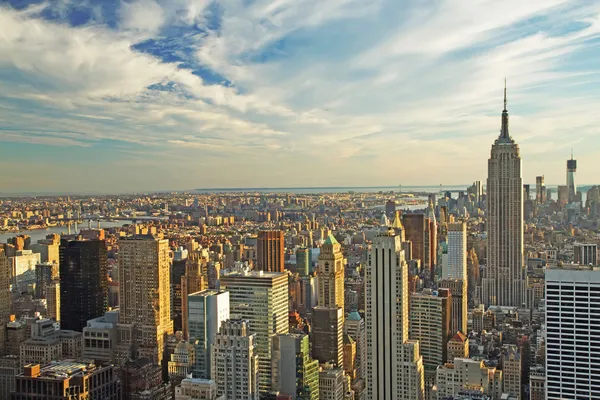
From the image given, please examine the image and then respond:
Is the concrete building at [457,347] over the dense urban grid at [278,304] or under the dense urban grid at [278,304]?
under

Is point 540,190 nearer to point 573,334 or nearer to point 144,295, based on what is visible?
Answer: point 573,334

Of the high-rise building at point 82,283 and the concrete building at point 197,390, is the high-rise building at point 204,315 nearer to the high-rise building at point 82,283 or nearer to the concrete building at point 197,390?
the concrete building at point 197,390

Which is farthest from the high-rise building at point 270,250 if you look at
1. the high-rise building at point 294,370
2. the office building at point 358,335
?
the high-rise building at point 294,370

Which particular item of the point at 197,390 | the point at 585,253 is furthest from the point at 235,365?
the point at 585,253

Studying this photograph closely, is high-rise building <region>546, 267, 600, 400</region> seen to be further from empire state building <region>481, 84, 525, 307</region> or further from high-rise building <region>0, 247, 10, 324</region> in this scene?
high-rise building <region>0, 247, 10, 324</region>

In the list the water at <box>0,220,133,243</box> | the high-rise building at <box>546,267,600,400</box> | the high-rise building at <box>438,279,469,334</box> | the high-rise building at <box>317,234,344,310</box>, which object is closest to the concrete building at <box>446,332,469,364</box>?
the high-rise building at <box>438,279,469,334</box>
